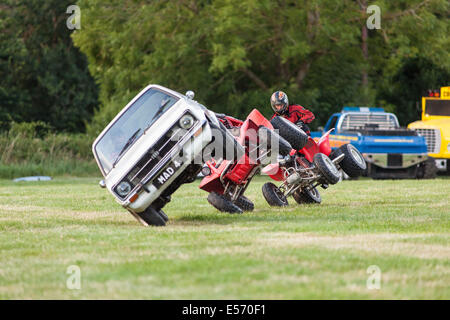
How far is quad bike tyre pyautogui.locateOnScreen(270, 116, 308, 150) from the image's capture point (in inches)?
554

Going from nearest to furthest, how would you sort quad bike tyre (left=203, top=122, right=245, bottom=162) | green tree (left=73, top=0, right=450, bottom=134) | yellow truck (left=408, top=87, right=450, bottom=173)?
1. quad bike tyre (left=203, top=122, right=245, bottom=162)
2. yellow truck (left=408, top=87, right=450, bottom=173)
3. green tree (left=73, top=0, right=450, bottom=134)

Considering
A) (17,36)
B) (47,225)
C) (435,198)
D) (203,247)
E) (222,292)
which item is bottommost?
(17,36)

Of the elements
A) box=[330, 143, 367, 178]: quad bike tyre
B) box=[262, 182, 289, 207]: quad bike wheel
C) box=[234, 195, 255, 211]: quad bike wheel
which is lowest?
box=[262, 182, 289, 207]: quad bike wheel

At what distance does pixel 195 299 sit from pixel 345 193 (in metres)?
12.2

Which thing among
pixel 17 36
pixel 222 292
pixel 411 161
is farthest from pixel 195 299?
pixel 17 36

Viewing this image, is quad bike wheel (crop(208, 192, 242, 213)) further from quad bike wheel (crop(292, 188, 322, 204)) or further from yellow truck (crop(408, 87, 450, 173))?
yellow truck (crop(408, 87, 450, 173))

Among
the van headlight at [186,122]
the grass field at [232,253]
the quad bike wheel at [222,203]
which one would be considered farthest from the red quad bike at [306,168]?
the van headlight at [186,122]

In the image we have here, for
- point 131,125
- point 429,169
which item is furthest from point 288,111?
point 429,169

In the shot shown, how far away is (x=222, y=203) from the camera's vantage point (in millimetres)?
13180

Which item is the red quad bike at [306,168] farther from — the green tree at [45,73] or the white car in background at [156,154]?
the green tree at [45,73]

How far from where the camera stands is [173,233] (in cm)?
1077

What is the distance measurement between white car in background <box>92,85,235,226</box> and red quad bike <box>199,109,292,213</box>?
42.8 inches

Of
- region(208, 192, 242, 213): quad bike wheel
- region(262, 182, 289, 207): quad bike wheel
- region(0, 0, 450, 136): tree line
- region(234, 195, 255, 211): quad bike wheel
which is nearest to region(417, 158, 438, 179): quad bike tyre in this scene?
region(0, 0, 450, 136): tree line
